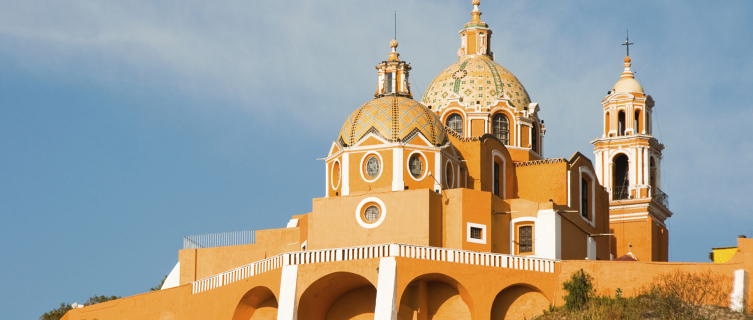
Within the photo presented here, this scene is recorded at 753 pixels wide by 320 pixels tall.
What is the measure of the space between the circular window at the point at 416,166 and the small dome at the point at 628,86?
49.0 ft

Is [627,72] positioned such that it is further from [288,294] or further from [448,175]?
[288,294]

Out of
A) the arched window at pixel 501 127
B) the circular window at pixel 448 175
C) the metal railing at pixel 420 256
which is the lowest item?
the metal railing at pixel 420 256

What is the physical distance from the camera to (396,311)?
35406 mm

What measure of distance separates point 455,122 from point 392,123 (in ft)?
25.6

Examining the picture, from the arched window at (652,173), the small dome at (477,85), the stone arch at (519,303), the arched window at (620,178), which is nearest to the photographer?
the stone arch at (519,303)

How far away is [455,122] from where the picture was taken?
155ft

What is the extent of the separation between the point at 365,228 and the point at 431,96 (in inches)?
447

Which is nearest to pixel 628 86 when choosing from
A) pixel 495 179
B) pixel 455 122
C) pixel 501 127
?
pixel 501 127

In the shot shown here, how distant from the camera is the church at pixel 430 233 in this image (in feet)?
119

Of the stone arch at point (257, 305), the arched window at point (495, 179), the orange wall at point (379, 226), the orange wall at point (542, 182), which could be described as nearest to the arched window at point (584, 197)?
the orange wall at point (542, 182)

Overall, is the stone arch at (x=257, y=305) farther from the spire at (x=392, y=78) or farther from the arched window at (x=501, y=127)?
the arched window at (x=501, y=127)

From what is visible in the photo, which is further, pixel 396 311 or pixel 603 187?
pixel 603 187

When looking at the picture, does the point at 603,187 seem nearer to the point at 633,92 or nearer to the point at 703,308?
the point at 633,92

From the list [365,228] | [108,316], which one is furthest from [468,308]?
[108,316]
